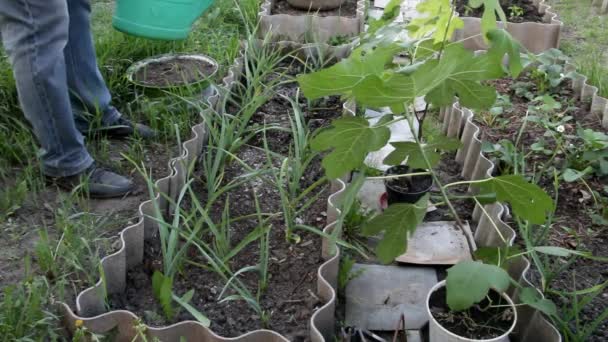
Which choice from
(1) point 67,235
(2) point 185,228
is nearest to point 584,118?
(2) point 185,228

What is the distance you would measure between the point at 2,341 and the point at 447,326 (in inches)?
47.0

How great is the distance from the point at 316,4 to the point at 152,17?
69.3 inches

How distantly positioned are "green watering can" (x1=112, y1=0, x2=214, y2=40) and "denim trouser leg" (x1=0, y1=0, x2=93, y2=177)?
1.91 feet

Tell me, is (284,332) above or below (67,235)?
below

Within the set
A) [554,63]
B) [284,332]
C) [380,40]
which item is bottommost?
[284,332]

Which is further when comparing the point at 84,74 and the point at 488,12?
the point at 84,74

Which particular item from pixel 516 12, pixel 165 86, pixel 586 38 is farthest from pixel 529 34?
pixel 165 86

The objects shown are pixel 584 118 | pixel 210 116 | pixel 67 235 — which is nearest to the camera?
pixel 67 235

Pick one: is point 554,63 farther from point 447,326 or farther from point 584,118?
point 447,326

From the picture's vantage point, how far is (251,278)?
6.87 ft

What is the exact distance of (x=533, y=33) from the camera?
3.80 meters

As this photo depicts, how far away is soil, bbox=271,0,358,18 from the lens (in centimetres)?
427

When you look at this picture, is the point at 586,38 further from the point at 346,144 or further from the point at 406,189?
the point at 346,144

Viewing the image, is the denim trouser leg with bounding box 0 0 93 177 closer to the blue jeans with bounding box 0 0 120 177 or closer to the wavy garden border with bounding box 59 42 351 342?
the blue jeans with bounding box 0 0 120 177
